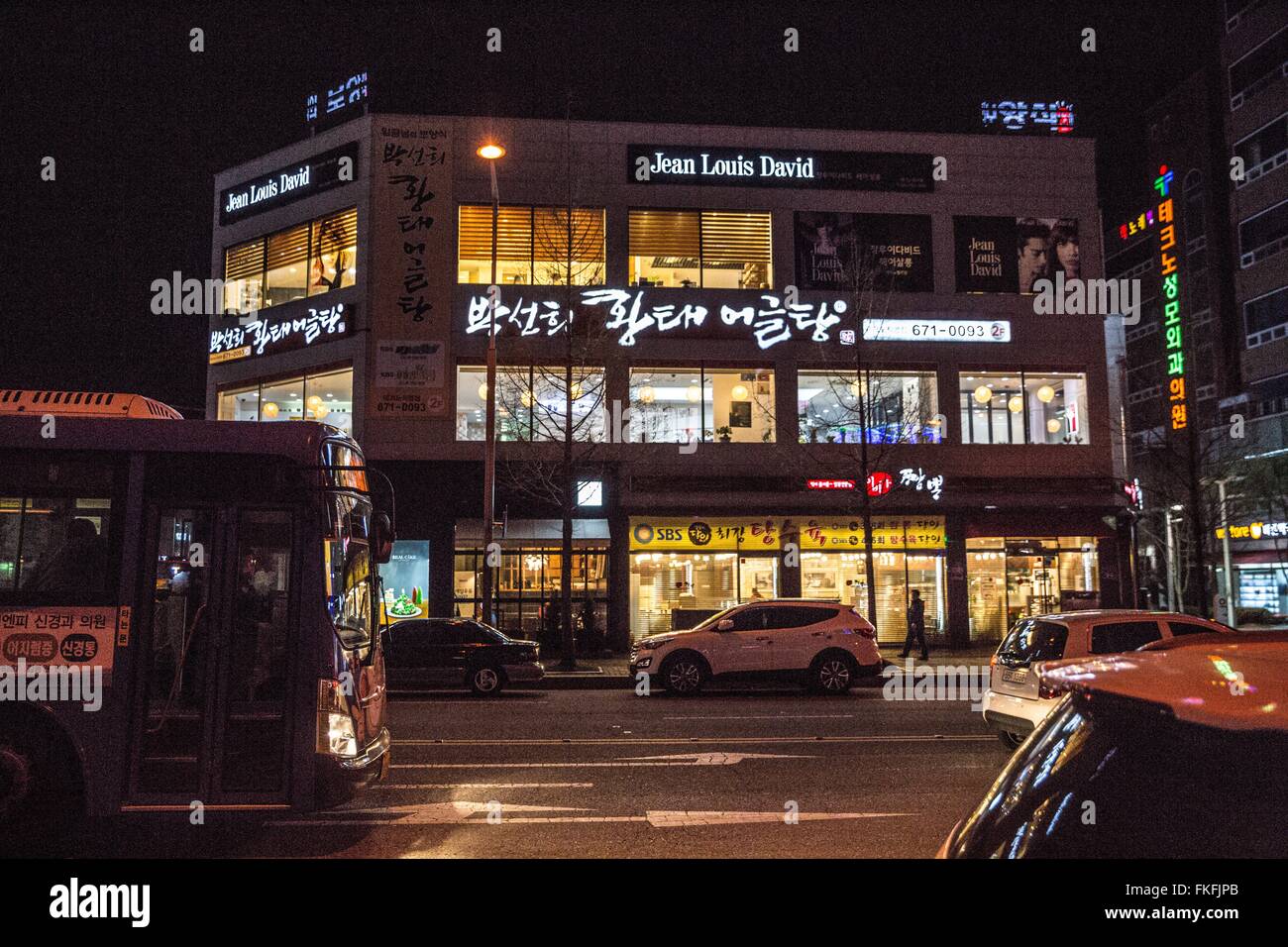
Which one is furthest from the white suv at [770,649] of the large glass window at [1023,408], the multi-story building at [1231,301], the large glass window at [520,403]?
the multi-story building at [1231,301]

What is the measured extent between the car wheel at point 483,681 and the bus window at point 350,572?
9.71m

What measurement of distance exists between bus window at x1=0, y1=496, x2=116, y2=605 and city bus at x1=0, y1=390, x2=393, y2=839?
0.01 meters

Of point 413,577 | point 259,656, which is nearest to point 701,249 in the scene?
point 413,577

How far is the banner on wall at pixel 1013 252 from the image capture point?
87.5 feet

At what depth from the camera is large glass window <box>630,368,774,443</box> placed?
25266 mm

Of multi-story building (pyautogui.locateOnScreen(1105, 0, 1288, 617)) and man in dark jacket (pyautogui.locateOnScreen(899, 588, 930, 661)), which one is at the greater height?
multi-story building (pyautogui.locateOnScreen(1105, 0, 1288, 617))

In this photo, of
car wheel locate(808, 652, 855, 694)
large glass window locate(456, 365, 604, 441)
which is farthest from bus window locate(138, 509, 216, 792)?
large glass window locate(456, 365, 604, 441)

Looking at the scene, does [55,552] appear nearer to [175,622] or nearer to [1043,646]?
[175,622]

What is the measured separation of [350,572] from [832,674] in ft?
38.3

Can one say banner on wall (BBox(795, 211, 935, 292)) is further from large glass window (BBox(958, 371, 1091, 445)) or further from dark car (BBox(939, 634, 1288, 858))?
dark car (BBox(939, 634, 1288, 858))

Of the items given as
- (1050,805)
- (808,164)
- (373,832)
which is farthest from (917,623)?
(1050,805)

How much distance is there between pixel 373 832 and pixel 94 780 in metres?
2.05

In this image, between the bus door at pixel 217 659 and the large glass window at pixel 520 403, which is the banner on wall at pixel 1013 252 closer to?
the large glass window at pixel 520 403
